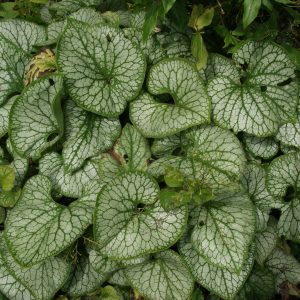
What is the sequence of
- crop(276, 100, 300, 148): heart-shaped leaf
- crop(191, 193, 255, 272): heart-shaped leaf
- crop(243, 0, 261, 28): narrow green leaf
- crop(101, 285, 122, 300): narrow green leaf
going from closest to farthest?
crop(243, 0, 261, 28): narrow green leaf < crop(191, 193, 255, 272): heart-shaped leaf < crop(276, 100, 300, 148): heart-shaped leaf < crop(101, 285, 122, 300): narrow green leaf

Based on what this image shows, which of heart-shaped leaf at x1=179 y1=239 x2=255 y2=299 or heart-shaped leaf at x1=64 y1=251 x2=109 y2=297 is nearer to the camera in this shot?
heart-shaped leaf at x1=179 y1=239 x2=255 y2=299

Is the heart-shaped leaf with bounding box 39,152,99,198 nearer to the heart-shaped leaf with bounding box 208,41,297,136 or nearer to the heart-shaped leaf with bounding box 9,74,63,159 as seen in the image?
the heart-shaped leaf with bounding box 9,74,63,159

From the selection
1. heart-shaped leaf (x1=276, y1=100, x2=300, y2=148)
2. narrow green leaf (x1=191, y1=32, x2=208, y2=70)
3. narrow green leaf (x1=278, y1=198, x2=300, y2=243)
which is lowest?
narrow green leaf (x1=278, y1=198, x2=300, y2=243)

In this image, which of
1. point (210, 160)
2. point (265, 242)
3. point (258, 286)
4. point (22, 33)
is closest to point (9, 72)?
point (22, 33)

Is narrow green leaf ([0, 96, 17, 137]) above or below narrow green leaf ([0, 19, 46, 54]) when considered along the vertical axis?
below

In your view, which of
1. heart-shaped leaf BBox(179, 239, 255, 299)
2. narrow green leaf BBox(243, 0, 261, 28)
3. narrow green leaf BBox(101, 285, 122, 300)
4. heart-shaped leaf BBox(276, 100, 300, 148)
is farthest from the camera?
narrow green leaf BBox(101, 285, 122, 300)

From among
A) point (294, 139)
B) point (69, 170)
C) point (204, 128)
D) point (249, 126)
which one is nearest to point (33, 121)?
point (69, 170)

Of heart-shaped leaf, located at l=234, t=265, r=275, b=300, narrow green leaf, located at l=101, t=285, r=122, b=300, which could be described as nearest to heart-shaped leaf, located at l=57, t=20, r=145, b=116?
narrow green leaf, located at l=101, t=285, r=122, b=300
